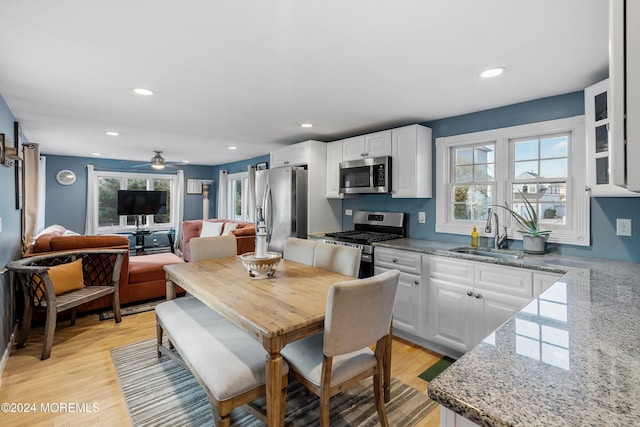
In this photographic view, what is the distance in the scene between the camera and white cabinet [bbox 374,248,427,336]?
281 centimetres

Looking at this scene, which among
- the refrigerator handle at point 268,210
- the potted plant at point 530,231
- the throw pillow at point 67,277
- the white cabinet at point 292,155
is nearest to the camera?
the potted plant at point 530,231

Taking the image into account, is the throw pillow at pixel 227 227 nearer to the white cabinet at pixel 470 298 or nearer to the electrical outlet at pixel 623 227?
the white cabinet at pixel 470 298

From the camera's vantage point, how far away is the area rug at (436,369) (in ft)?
7.66

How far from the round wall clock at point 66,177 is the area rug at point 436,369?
729cm

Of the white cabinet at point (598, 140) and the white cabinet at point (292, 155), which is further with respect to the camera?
the white cabinet at point (292, 155)

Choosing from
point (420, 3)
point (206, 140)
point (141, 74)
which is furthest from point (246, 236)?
point (420, 3)

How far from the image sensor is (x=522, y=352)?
0.85m

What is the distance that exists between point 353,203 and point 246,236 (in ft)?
5.93

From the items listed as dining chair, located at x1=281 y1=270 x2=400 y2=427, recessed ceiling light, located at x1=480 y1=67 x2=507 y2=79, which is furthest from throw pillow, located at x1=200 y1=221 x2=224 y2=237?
recessed ceiling light, located at x1=480 y1=67 x2=507 y2=79

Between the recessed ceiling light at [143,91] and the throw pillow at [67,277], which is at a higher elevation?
the recessed ceiling light at [143,91]

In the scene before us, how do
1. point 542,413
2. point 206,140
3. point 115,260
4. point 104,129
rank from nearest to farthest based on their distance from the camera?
1. point 542,413
2. point 115,260
3. point 104,129
4. point 206,140

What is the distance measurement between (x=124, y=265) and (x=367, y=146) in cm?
316

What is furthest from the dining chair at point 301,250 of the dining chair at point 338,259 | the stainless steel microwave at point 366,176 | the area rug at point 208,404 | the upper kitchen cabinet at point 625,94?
the upper kitchen cabinet at point 625,94

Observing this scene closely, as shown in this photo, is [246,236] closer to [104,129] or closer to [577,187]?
[104,129]
